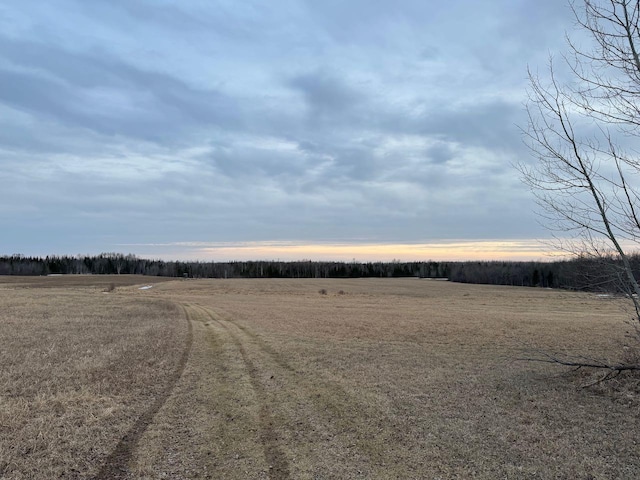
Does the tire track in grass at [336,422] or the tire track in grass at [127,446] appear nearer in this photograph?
the tire track in grass at [127,446]

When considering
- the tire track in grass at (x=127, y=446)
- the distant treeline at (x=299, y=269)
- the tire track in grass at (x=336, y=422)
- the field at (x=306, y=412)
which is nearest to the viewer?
the tire track in grass at (x=127, y=446)

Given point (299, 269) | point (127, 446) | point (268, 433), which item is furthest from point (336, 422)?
point (299, 269)

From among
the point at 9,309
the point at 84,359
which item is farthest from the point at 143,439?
the point at 9,309

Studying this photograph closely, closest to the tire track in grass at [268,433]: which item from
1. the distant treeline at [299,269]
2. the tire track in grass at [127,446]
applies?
the tire track in grass at [127,446]

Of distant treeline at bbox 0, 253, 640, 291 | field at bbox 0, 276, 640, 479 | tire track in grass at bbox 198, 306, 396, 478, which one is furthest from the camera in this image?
distant treeline at bbox 0, 253, 640, 291

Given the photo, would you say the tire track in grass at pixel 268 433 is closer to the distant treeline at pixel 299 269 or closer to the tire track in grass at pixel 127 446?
the tire track in grass at pixel 127 446

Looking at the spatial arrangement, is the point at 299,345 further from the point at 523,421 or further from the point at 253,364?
the point at 523,421

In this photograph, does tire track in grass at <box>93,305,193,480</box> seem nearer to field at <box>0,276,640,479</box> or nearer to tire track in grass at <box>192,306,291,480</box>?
field at <box>0,276,640,479</box>

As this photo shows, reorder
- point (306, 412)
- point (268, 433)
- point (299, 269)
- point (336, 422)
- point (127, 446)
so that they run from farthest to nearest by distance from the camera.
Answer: point (299, 269)
point (306, 412)
point (336, 422)
point (268, 433)
point (127, 446)

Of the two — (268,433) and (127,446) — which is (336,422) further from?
(127,446)

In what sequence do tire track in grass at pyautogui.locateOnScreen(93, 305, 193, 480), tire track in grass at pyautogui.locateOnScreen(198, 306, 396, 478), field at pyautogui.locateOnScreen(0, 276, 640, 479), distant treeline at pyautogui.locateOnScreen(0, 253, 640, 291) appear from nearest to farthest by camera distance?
tire track in grass at pyautogui.locateOnScreen(93, 305, 193, 480) → field at pyautogui.locateOnScreen(0, 276, 640, 479) → tire track in grass at pyautogui.locateOnScreen(198, 306, 396, 478) → distant treeline at pyautogui.locateOnScreen(0, 253, 640, 291)

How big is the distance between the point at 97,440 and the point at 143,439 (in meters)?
0.63

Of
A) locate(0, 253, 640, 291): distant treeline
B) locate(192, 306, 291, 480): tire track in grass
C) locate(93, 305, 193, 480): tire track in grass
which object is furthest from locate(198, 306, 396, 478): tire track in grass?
locate(0, 253, 640, 291): distant treeline

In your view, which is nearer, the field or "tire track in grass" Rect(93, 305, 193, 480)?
"tire track in grass" Rect(93, 305, 193, 480)
